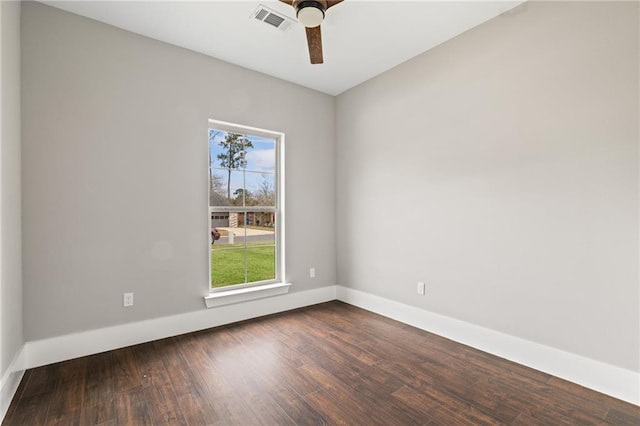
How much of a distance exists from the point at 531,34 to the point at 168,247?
3.62 metres

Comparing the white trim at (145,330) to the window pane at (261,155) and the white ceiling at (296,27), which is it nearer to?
the window pane at (261,155)

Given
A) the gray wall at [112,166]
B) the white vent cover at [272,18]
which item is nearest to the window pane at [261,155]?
the gray wall at [112,166]

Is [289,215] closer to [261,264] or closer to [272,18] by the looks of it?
[261,264]

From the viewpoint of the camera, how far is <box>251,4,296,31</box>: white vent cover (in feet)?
8.10

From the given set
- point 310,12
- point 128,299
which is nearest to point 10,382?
point 128,299

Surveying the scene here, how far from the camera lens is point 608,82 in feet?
6.64

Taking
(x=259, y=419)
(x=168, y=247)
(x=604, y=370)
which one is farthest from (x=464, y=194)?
(x=168, y=247)

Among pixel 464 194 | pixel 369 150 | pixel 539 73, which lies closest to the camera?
pixel 539 73

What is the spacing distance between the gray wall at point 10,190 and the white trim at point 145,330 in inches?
8.8

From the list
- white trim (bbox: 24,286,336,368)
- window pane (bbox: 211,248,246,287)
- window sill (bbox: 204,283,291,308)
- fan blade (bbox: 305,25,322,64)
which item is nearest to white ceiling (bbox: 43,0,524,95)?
fan blade (bbox: 305,25,322,64)

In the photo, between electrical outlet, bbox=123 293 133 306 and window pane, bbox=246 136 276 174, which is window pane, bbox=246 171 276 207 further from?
electrical outlet, bbox=123 293 133 306

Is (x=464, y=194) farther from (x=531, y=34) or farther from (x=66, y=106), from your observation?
(x=66, y=106)

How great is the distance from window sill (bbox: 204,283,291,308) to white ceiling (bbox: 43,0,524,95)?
8.28ft

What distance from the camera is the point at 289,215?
12.5 feet
